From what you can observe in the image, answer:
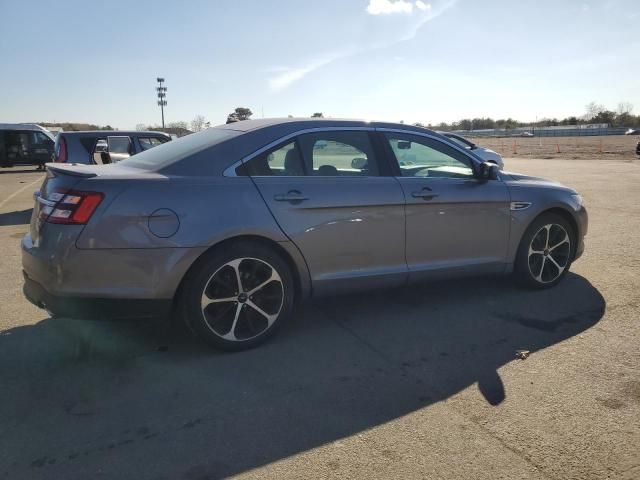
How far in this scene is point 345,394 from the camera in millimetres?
3047

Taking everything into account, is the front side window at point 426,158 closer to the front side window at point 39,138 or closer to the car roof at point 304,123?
the car roof at point 304,123

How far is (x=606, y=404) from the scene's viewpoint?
291 centimetres

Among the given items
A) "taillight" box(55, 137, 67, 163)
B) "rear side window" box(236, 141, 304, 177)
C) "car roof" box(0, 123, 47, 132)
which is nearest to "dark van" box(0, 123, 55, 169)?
"car roof" box(0, 123, 47, 132)

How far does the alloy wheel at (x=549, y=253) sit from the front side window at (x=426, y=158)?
992mm

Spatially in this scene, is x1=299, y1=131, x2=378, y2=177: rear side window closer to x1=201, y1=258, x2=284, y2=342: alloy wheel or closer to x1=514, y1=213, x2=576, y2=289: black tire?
x1=201, y1=258, x2=284, y2=342: alloy wheel

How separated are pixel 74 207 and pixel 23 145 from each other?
23.9m

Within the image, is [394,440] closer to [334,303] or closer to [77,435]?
[77,435]

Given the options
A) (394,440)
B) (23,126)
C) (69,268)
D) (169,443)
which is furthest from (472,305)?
(23,126)

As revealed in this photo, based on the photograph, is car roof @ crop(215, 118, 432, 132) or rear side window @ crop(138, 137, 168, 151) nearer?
car roof @ crop(215, 118, 432, 132)

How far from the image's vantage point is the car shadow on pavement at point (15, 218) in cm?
878

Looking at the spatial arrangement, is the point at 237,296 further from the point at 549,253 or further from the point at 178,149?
the point at 549,253

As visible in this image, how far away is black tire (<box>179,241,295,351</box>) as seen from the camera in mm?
3422

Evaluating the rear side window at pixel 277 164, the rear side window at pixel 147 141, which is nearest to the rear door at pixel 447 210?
the rear side window at pixel 277 164

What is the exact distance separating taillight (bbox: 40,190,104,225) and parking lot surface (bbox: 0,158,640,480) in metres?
0.98
